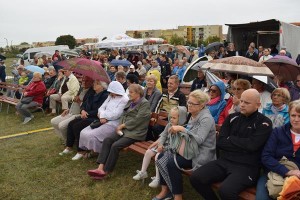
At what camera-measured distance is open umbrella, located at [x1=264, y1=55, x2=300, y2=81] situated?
590 centimetres

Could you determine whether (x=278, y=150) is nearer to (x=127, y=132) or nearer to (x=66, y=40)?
(x=127, y=132)

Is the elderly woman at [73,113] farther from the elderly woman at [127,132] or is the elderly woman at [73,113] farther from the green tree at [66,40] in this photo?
the green tree at [66,40]

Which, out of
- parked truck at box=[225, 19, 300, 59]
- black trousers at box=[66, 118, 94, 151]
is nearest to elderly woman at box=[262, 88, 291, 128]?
black trousers at box=[66, 118, 94, 151]

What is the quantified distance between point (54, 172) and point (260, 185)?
10.6 feet

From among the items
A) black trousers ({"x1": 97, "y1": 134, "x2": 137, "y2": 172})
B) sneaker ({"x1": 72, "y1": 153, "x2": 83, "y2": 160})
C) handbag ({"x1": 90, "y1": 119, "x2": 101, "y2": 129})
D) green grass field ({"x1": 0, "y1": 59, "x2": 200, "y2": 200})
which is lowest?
green grass field ({"x1": 0, "y1": 59, "x2": 200, "y2": 200})

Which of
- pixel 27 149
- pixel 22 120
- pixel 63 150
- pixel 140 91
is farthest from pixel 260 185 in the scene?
pixel 22 120

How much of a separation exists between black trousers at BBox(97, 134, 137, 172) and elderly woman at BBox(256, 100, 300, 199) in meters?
2.13

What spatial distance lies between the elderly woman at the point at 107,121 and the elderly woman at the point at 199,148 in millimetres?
1534

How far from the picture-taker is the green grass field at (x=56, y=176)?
14.1ft

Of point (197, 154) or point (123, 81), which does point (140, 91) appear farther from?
point (123, 81)

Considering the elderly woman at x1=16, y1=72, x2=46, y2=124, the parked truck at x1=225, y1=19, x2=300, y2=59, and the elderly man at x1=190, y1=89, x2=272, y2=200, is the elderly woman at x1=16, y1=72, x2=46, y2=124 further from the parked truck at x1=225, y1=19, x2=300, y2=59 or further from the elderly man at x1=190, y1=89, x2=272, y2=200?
the parked truck at x1=225, y1=19, x2=300, y2=59

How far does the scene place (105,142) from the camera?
4.82 metres

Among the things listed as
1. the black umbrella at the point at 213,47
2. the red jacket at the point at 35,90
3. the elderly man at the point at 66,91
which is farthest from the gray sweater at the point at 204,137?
the black umbrella at the point at 213,47

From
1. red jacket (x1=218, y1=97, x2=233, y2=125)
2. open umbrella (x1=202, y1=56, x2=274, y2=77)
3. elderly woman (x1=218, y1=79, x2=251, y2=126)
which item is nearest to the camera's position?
elderly woman (x1=218, y1=79, x2=251, y2=126)
